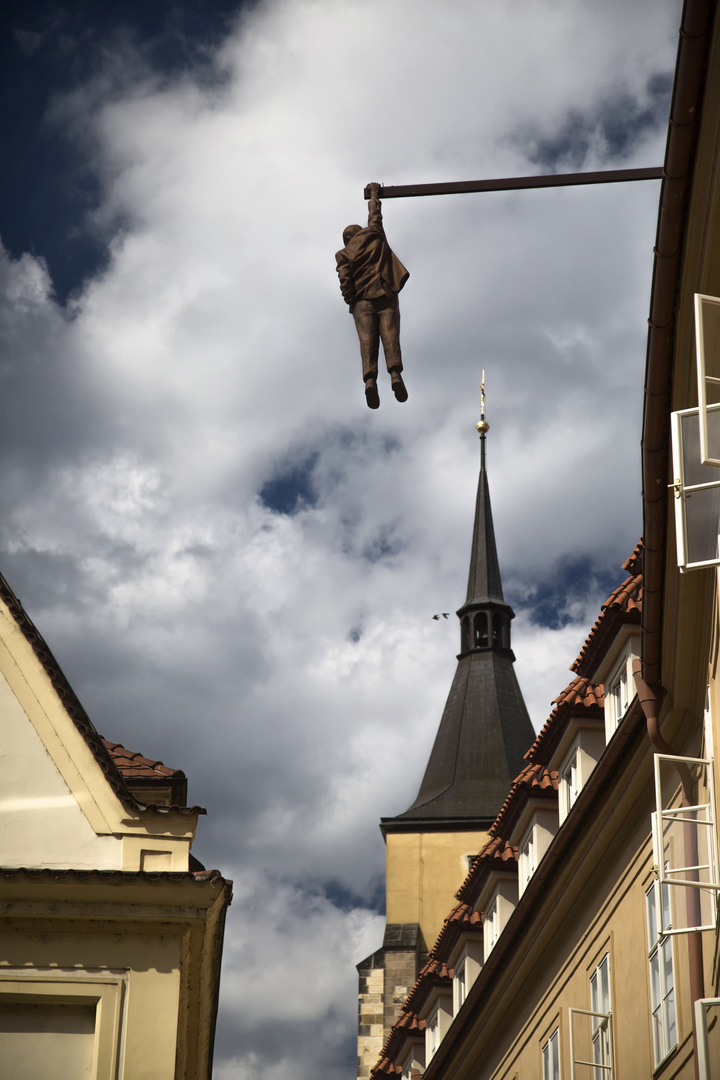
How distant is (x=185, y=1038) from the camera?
15.4 metres

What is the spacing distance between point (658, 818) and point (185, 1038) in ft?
17.5

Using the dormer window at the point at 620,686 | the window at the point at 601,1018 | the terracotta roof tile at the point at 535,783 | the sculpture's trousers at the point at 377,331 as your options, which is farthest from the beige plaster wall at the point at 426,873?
the sculpture's trousers at the point at 377,331

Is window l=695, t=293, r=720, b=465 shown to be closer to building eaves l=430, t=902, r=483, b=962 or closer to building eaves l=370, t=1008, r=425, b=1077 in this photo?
building eaves l=430, t=902, r=483, b=962

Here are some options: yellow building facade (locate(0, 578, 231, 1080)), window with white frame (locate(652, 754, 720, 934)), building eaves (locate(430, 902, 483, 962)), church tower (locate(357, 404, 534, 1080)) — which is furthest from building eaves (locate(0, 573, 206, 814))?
church tower (locate(357, 404, 534, 1080))

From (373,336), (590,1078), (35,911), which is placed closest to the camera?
(373,336)

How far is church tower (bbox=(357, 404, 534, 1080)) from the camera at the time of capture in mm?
62719

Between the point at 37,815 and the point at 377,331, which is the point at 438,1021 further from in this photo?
the point at 377,331

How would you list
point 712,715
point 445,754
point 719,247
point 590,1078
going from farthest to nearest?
point 445,754, point 590,1078, point 712,715, point 719,247

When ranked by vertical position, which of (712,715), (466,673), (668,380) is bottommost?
(712,715)

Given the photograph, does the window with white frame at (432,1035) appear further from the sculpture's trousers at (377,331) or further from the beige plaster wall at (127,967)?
the sculpture's trousers at (377,331)

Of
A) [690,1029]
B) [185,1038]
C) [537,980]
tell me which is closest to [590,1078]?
[537,980]

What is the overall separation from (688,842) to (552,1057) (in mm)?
8711

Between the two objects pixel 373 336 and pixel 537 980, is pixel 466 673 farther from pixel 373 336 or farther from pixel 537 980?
pixel 373 336

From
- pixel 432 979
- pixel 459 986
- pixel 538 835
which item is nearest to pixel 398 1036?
pixel 432 979
